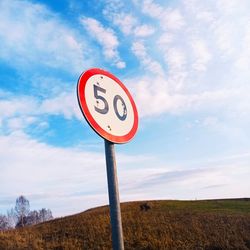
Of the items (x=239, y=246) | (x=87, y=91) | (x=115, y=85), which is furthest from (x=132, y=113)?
(x=239, y=246)

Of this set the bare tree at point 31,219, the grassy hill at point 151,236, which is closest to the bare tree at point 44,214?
the bare tree at point 31,219

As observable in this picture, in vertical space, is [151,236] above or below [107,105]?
below

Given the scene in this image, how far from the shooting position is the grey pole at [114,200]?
105 inches

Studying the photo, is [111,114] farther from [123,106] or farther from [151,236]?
[151,236]

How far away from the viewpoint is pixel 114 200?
8.89 ft

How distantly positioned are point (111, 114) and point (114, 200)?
0.74 metres

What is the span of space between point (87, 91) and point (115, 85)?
1.49 ft

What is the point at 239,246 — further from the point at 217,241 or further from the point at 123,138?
the point at 123,138

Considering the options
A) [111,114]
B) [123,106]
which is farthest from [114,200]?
[123,106]

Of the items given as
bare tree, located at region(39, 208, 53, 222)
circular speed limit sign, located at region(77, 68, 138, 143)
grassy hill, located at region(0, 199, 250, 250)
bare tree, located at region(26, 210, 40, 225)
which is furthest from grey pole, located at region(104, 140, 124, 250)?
bare tree, located at region(39, 208, 53, 222)

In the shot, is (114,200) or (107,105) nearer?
(114,200)

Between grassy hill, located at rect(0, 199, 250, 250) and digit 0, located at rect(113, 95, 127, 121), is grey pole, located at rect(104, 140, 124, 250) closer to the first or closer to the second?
digit 0, located at rect(113, 95, 127, 121)

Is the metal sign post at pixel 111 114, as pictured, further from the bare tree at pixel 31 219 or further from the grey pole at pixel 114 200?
the bare tree at pixel 31 219

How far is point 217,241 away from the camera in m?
10.4
